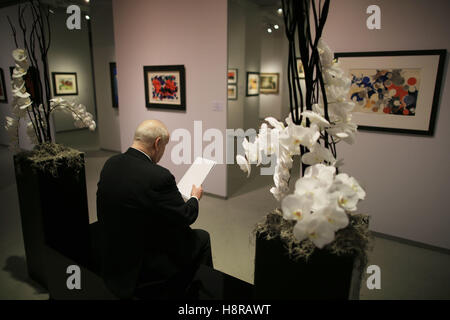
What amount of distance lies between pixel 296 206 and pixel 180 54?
3829 mm

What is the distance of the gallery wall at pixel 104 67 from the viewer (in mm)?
6312

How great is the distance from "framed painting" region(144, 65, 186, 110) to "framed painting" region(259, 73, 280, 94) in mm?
5410

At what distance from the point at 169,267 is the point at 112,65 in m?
5.71

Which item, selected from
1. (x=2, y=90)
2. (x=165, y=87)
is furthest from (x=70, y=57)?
(x=165, y=87)

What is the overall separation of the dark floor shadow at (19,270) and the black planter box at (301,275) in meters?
2.03

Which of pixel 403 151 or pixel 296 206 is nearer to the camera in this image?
pixel 296 206

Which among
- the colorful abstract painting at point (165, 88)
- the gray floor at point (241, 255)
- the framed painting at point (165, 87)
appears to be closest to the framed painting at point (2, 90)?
the gray floor at point (241, 255)

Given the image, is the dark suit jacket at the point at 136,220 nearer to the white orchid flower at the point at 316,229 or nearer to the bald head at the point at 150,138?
the bald head at the point at 150,138

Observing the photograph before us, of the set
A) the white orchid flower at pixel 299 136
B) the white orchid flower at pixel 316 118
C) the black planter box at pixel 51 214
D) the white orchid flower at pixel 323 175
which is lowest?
the black planter box at pixel 51 214

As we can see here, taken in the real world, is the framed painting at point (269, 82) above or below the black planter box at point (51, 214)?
above

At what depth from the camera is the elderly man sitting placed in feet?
5.61

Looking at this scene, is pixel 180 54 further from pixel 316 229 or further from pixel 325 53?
pixel 316 229

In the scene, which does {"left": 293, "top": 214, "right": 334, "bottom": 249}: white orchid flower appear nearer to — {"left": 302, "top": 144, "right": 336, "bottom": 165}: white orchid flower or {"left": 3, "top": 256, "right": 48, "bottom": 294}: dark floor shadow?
{"left": 302, "top": 144, "right": 336, "bottom": 165}: white orchid flower

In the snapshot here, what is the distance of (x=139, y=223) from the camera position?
173 cm
